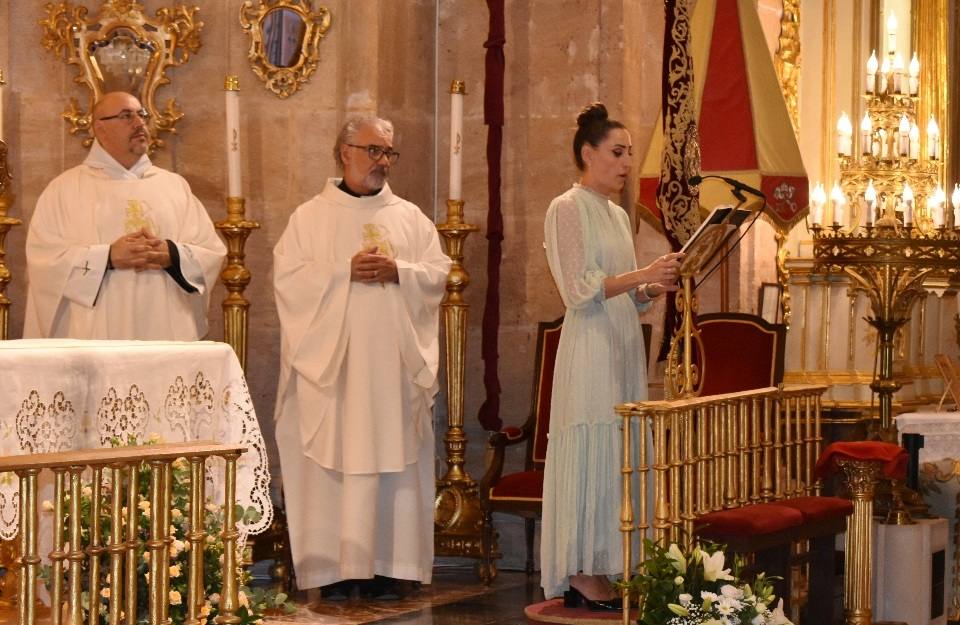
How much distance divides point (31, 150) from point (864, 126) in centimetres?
432

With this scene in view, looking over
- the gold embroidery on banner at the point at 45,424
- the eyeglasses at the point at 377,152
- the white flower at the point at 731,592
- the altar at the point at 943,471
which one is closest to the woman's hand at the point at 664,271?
the white flower at the point at 731,592

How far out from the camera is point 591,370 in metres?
6.77

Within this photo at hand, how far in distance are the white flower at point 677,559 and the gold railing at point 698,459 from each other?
29cm

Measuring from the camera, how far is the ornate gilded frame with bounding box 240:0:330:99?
8.79 meters

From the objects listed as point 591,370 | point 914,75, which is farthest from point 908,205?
point 591,370

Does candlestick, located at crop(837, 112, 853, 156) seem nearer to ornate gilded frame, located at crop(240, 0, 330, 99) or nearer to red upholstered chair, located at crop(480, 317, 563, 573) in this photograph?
red upholstered chair, located at crop(480, 317, 563, 573)

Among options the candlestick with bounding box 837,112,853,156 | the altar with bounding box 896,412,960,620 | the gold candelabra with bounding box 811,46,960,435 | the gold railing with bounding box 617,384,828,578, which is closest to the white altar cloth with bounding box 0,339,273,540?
the gold railing with bounding box 617,384,828,578

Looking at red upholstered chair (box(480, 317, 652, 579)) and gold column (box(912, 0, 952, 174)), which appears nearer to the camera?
red upholstered chair (box(480, 317, 652, 579))

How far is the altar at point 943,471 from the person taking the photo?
7.62 metres

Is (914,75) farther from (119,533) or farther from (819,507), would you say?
(119,533)

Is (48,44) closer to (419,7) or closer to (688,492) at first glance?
(419,7)

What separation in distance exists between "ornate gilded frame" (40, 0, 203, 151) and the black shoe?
10.5 feet

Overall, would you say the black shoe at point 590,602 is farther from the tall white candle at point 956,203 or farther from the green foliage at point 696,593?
the tall white candle at point 956,203

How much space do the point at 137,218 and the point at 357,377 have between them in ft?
Answer: 3.92
